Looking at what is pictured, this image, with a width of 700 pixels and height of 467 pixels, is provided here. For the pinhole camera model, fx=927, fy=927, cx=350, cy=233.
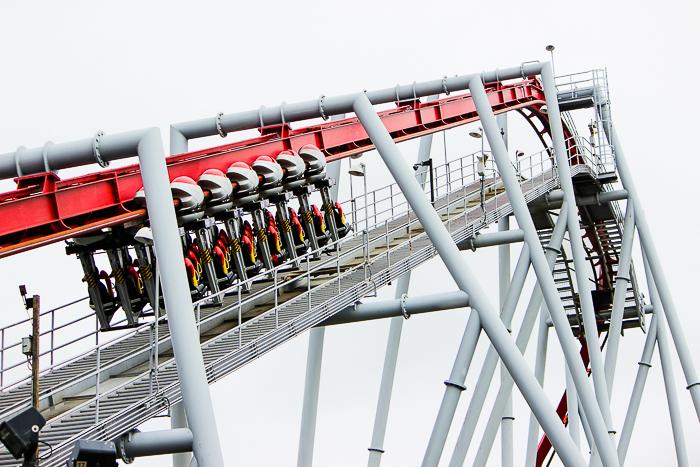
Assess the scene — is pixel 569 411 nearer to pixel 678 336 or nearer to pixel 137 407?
pixel 678 336

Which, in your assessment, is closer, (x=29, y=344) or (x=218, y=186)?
(x=29, y=344)

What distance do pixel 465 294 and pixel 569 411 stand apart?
8871mm

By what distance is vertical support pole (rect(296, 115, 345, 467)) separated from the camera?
18016 mm

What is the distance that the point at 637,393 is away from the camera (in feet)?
73.3

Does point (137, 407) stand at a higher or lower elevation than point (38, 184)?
lower

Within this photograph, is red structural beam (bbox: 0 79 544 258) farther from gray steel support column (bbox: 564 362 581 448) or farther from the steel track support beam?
gray steel support column (bbox: 564 362 581 448)

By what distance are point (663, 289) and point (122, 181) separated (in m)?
15.7

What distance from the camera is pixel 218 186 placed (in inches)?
491

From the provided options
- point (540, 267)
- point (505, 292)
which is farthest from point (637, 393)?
point (540, 267)

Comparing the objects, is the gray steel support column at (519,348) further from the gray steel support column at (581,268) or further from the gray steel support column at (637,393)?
the gray steel support column at (637,393)

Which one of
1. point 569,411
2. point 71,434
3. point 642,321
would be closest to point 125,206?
point 71,434

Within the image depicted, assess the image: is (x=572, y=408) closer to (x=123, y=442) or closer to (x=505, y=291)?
(x=505, y=291)

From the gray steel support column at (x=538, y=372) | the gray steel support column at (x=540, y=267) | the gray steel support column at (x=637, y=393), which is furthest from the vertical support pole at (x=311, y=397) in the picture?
the gray steel support column at (x=637, y=393)

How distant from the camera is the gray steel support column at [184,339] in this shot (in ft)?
→ 29.2
